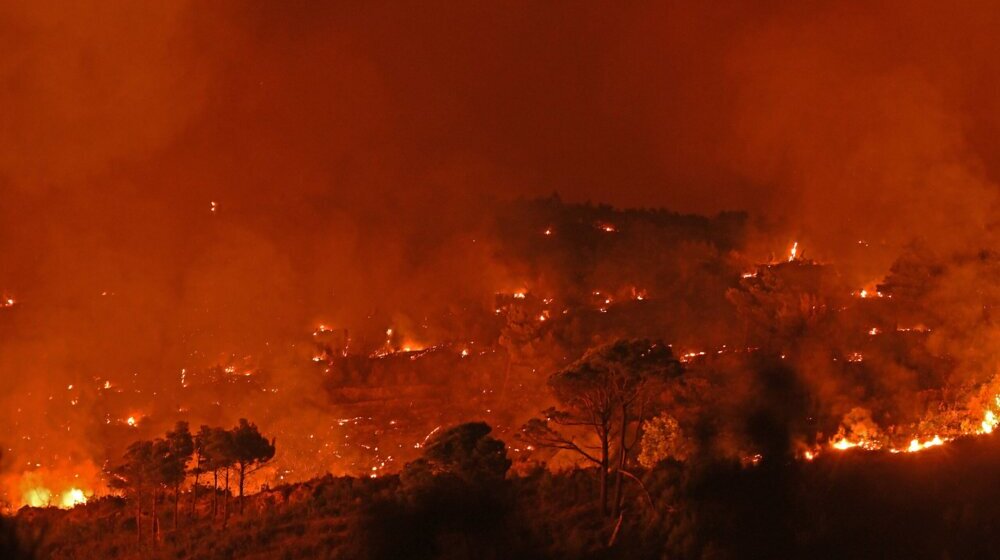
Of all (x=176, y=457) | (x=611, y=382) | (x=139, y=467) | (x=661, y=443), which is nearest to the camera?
(x=611, y=382)

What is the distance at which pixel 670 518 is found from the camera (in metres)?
14.2

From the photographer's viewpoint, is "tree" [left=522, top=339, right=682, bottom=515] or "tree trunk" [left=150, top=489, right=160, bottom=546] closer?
"tree" [left=522, top=339, right=682, bottom=515]

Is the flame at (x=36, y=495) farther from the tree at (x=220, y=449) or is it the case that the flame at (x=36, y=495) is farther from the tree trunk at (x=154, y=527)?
the tree at (x=220, y=449)

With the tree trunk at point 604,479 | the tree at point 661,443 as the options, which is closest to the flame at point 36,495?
the tree at point 661,443

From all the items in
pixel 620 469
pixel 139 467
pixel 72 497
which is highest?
pixel 72 497

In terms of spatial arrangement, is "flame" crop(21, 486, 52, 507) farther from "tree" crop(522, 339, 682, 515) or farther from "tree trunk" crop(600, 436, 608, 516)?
"tree trunk" crop(600, 436, 608, 516)

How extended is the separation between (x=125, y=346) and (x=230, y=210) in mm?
10008

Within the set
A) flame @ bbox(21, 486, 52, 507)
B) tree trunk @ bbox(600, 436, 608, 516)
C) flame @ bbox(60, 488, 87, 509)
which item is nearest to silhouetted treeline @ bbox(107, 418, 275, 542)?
tree trunk @ bbox(600, 436, 608, 516)

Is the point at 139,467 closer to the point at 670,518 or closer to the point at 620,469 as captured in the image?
the point at 620,469

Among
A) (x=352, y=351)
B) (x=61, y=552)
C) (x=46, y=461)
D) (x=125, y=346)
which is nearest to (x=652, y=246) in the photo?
(x=352, y=351)

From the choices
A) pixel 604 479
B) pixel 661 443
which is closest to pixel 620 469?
pixel 604 479

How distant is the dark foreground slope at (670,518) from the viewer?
13.7 meters

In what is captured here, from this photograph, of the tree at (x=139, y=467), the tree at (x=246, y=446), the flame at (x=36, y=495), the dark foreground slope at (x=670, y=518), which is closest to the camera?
the dark foreground slope at (x=670, y=518)

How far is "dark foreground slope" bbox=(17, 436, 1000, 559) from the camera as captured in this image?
45.0ft
